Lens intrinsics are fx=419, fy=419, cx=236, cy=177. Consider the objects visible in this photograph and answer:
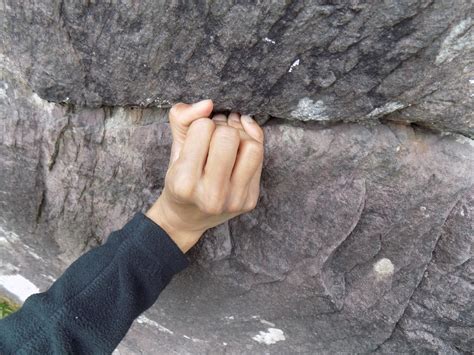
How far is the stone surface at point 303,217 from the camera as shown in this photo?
775mm

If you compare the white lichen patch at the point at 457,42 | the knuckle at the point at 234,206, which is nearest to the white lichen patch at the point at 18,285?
the knuckle at the point at 234,206

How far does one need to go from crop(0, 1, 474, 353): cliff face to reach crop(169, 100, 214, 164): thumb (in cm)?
3

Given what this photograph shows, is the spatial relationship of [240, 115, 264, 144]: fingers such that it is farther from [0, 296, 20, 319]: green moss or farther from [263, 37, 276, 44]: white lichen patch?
[0, 296, 20, 319]: green moss

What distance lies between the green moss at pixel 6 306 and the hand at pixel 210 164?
1.30m

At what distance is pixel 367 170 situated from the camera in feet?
2.56

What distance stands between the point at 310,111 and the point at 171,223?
341mm

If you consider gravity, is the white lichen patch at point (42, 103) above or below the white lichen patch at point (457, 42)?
below

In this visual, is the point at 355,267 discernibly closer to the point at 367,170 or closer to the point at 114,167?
the point at 367,170

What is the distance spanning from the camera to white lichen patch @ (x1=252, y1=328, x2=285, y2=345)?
1.13m

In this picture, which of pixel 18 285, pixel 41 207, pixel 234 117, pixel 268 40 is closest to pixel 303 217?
pixel 234 117

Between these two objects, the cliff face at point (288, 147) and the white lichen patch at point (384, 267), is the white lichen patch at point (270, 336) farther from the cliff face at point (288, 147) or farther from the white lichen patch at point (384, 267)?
the white lichen patch at point (384, 267)

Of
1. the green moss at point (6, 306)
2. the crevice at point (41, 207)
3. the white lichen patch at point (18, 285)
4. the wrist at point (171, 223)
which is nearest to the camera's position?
the wrist at point (171, 223)

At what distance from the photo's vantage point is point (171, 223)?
0.82 metres

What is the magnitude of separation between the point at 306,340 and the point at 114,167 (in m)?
0.68
